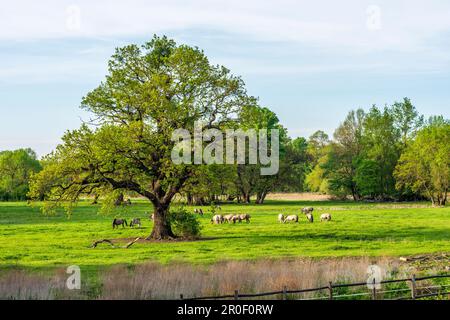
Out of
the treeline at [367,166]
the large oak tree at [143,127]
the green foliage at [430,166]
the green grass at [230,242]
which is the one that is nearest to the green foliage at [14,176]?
the treeline at [367,166]

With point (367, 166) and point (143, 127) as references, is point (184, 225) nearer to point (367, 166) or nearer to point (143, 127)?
point (143, 127)

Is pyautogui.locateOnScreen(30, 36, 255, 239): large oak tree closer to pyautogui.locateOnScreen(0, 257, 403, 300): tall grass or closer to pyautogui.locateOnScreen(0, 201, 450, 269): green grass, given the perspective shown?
pyautogui.locateOnScreen(0, 201, 450, 269): green grass

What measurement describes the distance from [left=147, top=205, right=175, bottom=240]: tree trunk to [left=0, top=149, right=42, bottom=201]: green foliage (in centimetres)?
10178

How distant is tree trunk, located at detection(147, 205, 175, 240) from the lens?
4800 centimetres

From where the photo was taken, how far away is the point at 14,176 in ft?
485

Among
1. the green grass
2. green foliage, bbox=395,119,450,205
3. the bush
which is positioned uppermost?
green foliage, bbox=395,119,450,205

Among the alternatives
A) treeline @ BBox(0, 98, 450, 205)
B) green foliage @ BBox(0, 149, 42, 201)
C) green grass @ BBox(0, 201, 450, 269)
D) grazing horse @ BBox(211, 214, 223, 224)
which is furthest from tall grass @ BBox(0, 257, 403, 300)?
green foliage @ BBox(0, 149, 42, 201)

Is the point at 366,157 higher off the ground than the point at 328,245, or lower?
higher

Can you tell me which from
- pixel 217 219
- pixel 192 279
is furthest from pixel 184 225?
pixel 192 279

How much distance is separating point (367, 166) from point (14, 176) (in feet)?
274
